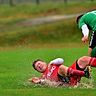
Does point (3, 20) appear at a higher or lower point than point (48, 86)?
higher

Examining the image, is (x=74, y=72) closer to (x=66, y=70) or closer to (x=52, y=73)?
(x=66, y=70)

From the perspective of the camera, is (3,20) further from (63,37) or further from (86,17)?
(86,17)

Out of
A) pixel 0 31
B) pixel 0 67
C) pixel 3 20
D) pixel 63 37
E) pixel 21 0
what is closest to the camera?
pixel 0 67

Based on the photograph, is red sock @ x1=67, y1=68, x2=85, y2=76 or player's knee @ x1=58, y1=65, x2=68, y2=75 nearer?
red sock @ x1=67, y1=68, x2=85, y2=76

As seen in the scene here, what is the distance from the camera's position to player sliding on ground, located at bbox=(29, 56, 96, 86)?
11148 millimetres

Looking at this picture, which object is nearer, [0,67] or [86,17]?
[86,17]

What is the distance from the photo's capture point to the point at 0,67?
17047mm

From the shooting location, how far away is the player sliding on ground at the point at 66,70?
36.6 ft

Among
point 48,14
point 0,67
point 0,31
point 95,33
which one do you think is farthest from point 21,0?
point 95,33

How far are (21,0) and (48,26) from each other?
21.3m

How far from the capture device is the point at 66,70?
11.2 meters

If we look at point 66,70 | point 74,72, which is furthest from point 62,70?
point 74,72

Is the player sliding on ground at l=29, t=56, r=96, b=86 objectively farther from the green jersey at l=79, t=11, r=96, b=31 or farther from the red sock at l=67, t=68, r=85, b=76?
the green jersey at l=79, t=11, r=96, b=31

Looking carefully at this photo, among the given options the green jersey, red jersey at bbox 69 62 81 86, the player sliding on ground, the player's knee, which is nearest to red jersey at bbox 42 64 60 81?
the player sliding on ground
